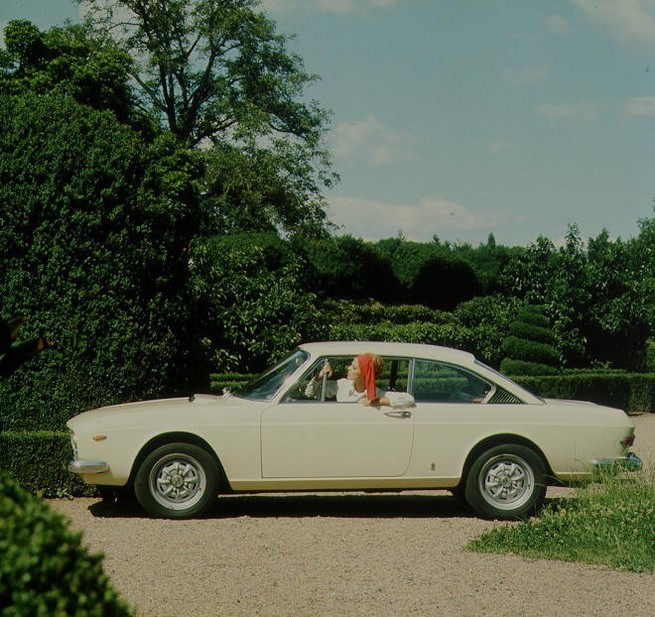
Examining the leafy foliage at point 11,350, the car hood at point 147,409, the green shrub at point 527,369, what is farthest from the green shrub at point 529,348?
the leafy foliage at point 11,350

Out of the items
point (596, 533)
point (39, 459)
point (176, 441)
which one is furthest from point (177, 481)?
point (596, 533)

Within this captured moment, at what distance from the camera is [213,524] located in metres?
8.37

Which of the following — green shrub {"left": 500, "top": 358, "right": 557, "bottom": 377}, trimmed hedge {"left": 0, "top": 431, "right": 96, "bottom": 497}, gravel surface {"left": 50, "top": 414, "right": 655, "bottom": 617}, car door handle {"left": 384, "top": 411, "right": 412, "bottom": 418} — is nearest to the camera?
gravel surface {"left": 50, "top": 414, "right": 655, "bottom": 617}

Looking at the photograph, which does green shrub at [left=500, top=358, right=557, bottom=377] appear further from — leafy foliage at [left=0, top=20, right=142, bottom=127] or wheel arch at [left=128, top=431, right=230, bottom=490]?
leafy foliage at [left=0, top=20, right=142, bottom=127]

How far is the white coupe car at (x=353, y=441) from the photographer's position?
8.49 metres

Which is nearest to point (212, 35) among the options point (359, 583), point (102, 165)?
point (102, 165)

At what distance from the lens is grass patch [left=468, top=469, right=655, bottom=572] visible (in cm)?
699

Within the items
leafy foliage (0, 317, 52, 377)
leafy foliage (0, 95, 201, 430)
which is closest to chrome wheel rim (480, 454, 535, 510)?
leafy foliage (0, 95, 201, 430)

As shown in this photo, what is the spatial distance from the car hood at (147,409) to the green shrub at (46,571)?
560cm

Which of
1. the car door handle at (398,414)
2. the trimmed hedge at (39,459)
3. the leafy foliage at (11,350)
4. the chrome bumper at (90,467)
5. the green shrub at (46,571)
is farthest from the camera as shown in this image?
the trimmed hedge at (39,459)

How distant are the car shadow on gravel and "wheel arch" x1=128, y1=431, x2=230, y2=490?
1.67ft

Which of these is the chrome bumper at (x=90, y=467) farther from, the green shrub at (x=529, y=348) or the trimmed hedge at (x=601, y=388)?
the green shrub at (x=529, y=348)

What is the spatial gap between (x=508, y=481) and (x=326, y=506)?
1866mm

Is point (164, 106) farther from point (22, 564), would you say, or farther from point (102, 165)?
point (22, 564)
